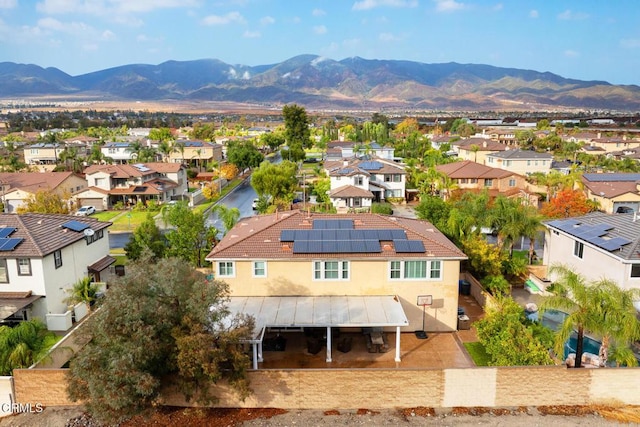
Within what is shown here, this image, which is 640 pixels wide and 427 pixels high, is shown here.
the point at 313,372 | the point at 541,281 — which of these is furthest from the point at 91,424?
the point at 541,281

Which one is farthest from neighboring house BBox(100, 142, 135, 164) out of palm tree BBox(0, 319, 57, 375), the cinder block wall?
the cinder block wall

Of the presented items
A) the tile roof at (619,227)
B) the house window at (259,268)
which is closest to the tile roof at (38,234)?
the house window at (259,268)

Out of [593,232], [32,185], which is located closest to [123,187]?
[32,185]

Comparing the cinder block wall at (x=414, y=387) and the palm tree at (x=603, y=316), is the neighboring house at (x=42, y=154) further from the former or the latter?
the palm tree at (x=603, y=316)

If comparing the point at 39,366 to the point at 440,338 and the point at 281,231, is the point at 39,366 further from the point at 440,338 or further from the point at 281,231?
the point at 440,338

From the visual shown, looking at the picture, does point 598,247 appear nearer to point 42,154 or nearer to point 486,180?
point 486,180

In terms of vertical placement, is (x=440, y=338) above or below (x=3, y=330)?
below

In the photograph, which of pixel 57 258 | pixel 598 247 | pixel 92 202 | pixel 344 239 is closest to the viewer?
pixel 344 239
